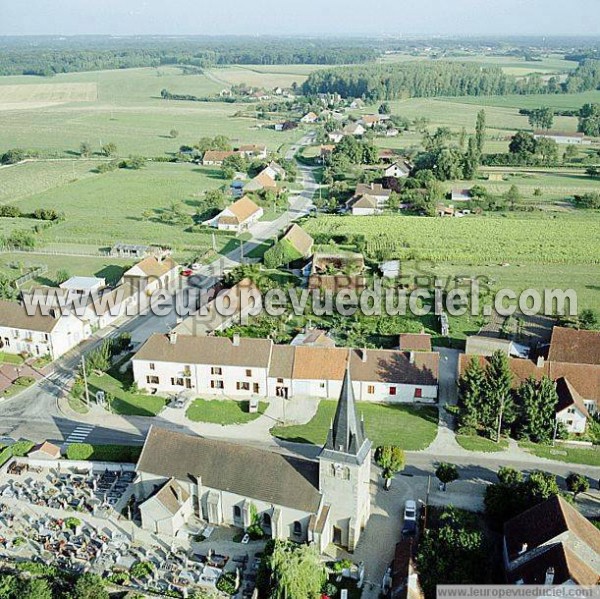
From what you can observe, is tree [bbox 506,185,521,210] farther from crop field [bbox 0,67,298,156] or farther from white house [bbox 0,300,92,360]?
white house [bbox 0,300,92,360]

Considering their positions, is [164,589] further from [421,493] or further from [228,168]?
[228,168]

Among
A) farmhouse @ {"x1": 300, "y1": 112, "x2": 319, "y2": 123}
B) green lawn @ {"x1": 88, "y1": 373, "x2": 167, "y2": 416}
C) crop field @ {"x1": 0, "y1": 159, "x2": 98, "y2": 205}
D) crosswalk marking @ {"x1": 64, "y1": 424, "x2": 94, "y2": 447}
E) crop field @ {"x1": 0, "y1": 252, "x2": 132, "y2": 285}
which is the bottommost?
crosswalk marking @ {"x1": 64, "y1": 424, "x2": 94, "y2": 447}

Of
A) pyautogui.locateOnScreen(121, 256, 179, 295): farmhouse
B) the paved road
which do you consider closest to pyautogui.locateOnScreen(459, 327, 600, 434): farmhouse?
the paved road

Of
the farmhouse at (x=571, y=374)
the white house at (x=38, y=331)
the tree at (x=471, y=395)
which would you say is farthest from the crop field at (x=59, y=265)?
the farmhouse at (x=571, y=374)

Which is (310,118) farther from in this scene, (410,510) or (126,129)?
(410,510)

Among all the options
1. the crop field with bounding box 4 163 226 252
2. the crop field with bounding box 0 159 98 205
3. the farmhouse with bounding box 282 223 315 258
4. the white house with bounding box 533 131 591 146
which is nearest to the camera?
the farmhouse with bounding box 282 223 315 258

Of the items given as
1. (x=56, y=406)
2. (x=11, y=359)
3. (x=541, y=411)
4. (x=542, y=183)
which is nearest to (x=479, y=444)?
(x=541, y=411)

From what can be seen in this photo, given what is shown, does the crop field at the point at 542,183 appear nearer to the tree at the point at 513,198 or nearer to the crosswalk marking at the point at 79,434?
the tree at the point at 513,198

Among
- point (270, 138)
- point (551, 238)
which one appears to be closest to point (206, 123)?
point (270, 138)
